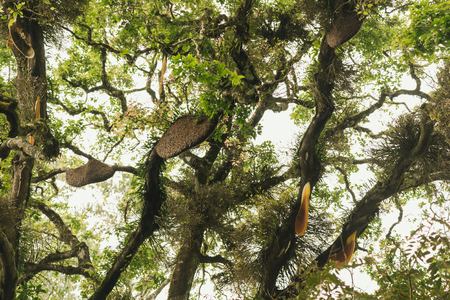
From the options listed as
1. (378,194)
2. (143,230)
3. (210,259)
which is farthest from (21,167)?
(378,194)

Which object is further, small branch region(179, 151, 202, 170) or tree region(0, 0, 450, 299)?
small branch region(179, 151, 202, 170)

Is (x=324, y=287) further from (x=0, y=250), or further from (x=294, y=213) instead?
(x=0, y=250)

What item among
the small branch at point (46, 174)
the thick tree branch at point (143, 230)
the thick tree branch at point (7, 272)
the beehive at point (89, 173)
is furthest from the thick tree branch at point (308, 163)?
the small branch at point (46, 174)

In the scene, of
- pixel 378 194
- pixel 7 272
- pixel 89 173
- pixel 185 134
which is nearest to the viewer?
pixel 185 134

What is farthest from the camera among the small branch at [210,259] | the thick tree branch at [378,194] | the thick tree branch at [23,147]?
the small branch at [210,259]

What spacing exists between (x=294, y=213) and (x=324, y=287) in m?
2.87

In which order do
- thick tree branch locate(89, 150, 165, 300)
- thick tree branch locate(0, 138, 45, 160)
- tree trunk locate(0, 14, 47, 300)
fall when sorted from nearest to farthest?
thick tree branch locate(0, 138, 45, 160) → tree trunk locate(0, 14, 47, 300) → thick tree branch locate(89, 150, 165, 300)

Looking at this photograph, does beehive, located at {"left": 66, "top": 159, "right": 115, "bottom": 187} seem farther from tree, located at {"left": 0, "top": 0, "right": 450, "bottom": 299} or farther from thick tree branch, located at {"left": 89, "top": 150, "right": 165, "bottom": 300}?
thick tree branch, located at {"left": 89, "top": 150, "right": 165, "bottom": 300}

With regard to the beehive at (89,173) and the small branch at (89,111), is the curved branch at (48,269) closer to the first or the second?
the beehive at (89,173)

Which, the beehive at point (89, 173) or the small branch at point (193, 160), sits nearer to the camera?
the beehive at point (89, 173)

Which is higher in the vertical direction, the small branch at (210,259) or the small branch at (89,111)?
the small branch at (89,111)

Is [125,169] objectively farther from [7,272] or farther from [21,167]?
[7,272]

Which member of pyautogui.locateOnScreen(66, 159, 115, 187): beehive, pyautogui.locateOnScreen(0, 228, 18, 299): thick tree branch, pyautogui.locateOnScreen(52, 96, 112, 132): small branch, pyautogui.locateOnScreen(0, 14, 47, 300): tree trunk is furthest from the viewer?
pyautogui.locateOnScreen(52, 96, 112, 132): small branch

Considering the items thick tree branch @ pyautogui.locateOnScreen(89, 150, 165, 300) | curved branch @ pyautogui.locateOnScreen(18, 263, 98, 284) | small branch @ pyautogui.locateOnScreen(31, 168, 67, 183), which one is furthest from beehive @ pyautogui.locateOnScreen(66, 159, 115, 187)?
curved branch @ pyautogui.locateOnScreen(18, 263, 98, 284)
